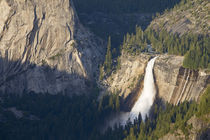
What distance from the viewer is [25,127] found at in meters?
166

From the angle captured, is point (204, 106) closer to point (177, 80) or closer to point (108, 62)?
point (177, 80)

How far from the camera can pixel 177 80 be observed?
16462 cm

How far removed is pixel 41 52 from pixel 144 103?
32.7 meters

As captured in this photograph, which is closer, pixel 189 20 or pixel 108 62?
pixel 108 62

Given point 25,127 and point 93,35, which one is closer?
point 25,127

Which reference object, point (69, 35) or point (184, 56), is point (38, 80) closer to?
point (69, 35)

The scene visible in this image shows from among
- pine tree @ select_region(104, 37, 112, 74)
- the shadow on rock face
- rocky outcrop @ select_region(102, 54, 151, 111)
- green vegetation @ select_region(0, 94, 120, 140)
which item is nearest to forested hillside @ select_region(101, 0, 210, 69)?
rocky outcrop @ select_region(102, 54, 151, 111)

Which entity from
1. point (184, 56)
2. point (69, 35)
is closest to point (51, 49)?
point (69, 35)

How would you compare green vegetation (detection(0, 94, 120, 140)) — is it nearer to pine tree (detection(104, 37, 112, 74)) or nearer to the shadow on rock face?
the shadow on rock face

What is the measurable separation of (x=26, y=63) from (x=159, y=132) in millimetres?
47963

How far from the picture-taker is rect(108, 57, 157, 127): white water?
171000mm

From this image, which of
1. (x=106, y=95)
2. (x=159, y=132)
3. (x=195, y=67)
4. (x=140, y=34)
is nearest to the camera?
(x=159, y=132)

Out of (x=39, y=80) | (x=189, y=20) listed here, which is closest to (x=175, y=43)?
(x=189, y=20)

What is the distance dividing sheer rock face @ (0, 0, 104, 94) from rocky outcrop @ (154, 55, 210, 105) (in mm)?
22211
